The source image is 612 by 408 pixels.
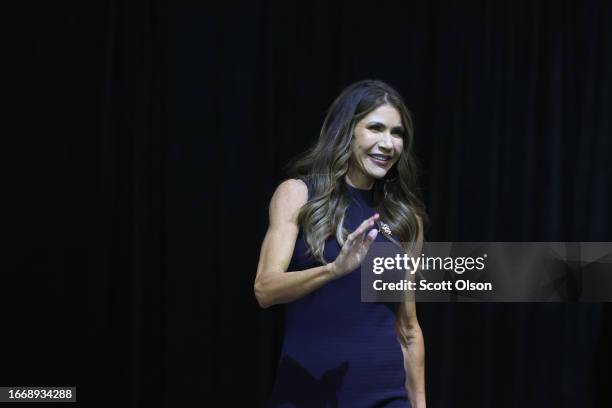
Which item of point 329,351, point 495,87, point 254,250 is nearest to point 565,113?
point 495,87

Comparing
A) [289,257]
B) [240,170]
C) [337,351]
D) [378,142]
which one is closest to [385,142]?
[378,142]

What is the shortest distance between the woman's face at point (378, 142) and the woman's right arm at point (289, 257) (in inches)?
7.1

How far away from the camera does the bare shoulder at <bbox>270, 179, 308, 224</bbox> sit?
6.45ft

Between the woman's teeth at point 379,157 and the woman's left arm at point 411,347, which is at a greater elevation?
the woman's teeth at point 379,157

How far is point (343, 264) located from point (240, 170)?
4.33ft

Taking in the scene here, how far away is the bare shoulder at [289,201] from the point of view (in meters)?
1.96

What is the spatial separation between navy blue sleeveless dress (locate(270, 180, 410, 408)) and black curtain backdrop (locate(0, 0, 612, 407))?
41.4 inches

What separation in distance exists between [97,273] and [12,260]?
0.31 meters

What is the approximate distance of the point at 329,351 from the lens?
75.1 inches

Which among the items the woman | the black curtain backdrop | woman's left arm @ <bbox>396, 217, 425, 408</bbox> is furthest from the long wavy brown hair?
the black curtain backdrop

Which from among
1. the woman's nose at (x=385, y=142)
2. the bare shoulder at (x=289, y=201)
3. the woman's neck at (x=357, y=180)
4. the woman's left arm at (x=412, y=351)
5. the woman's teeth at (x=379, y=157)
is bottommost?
the woman's left arm at (x=412, y=351)

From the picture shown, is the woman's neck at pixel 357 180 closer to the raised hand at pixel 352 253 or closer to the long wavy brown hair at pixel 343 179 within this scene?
the long wavy brown hair at pixel 343 179

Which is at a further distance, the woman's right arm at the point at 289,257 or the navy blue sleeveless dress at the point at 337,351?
the navy blue sleeveless dress at the point at 337,351

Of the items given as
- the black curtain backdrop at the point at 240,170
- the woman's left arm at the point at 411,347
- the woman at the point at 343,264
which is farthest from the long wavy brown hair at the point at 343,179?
the black curtain backdrop at the point at 240,170
